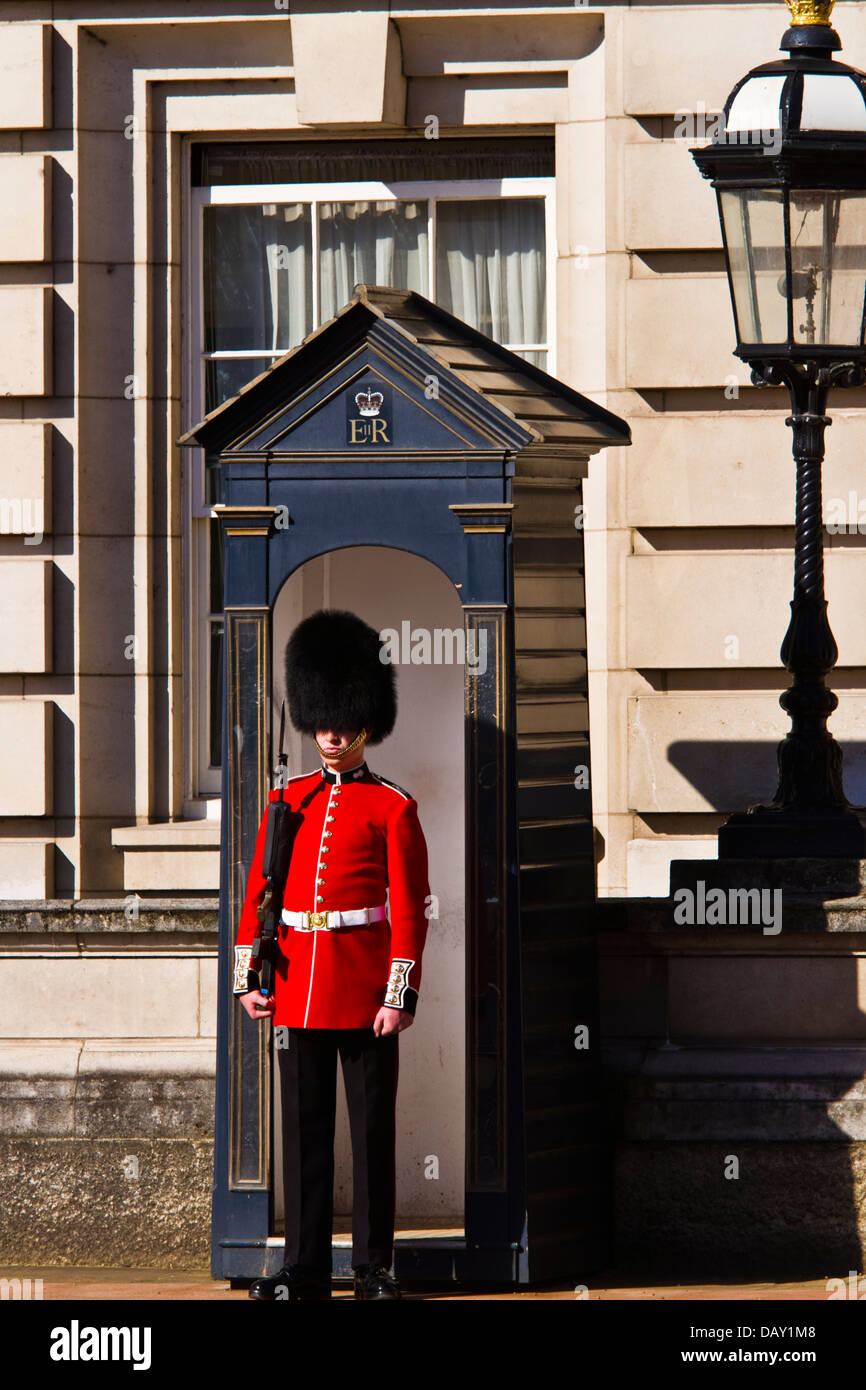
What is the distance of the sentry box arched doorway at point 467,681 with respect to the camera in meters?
5.86

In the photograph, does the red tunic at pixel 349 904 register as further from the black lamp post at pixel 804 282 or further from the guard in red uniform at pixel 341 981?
the black lamp post at pixel 804 282

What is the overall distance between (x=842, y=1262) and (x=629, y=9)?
14.9ft

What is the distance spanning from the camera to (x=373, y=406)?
5906 millimetres

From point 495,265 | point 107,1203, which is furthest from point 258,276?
point 107,1203

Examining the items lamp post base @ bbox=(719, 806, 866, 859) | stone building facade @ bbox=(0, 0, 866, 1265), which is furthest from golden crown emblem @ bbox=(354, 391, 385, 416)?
stone building facade @ bbox=(0, 0, 866, 1265)

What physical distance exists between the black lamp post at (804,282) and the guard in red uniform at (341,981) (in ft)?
4.56

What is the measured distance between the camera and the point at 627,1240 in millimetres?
6426

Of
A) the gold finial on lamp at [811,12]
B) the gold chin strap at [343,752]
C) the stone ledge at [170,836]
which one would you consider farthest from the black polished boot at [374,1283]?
the gold finial on lamp at [811,12]

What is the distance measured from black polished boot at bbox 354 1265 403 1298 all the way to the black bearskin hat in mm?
1464

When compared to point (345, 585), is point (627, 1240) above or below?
below

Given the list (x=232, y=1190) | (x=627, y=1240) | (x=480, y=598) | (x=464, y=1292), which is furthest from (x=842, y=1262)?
(x=480, y=598)
